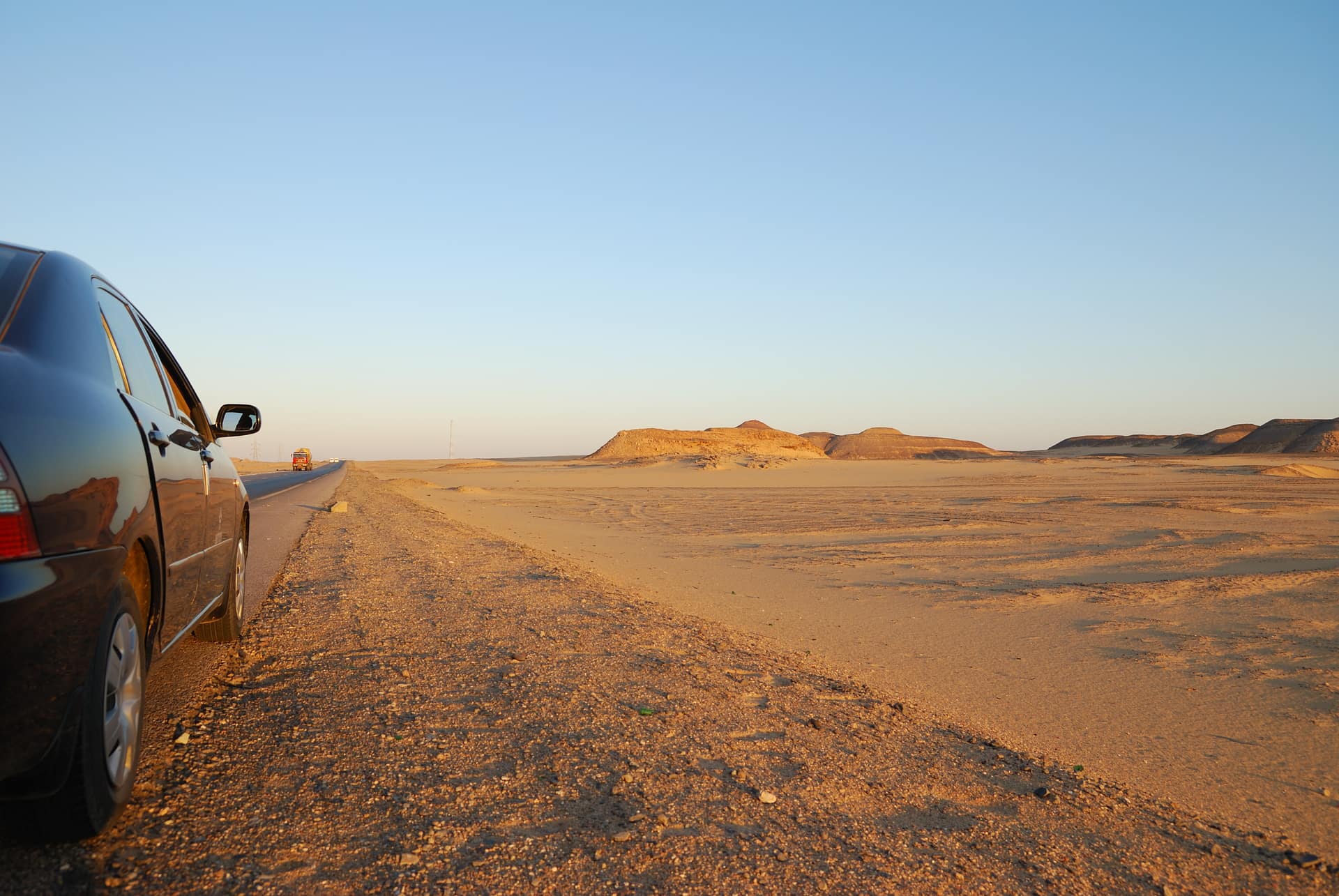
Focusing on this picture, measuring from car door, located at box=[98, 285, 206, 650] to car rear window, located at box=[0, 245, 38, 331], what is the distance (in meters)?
0.43

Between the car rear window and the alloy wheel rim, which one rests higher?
the car rear window

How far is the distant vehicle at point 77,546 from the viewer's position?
217 cm

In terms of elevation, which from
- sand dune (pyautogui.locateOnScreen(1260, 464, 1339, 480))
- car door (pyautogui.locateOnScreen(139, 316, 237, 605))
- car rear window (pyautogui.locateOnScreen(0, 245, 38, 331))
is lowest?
sand dune (pyautogui.locateOnScreen(1260, 464, 1339, 480))

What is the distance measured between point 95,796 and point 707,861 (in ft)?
5.72

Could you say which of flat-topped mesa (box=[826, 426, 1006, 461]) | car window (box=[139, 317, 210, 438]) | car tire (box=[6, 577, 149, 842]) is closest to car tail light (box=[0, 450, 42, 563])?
car tire (box=[6, 577, 149, 842])

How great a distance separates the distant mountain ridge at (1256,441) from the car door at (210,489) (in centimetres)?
7018

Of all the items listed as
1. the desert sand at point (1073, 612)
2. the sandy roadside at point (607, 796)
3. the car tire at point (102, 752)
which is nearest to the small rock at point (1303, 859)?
the sandy roadside at point (607, 796)

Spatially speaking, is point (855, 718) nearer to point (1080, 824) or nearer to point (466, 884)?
point (1080, 824)

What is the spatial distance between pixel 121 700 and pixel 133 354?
182cm

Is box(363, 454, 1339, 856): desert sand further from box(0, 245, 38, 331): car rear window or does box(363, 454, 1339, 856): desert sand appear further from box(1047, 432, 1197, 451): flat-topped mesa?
box(1047, 432, 1197, 451): flat-topped mesa

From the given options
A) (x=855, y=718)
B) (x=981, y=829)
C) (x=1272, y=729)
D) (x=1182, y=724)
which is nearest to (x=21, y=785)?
(x=981, y=829)

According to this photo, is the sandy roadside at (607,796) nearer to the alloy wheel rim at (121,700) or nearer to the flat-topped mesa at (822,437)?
the alloy wheel rim at (121,700)

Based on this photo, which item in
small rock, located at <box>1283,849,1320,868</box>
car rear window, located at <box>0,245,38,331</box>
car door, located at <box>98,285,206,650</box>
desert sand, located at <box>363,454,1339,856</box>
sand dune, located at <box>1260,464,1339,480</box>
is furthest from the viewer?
sand dune, located at <box>1260,464,1339,480</box>

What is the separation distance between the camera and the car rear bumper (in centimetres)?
212
